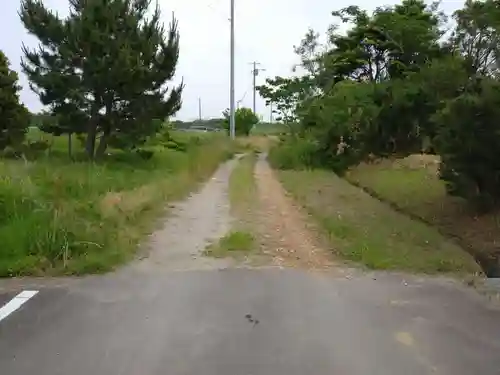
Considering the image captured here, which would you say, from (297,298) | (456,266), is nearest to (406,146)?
(456,266)

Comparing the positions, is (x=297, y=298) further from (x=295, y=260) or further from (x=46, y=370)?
(x=46, y=370)

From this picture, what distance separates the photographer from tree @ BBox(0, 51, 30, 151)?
24.7 metres

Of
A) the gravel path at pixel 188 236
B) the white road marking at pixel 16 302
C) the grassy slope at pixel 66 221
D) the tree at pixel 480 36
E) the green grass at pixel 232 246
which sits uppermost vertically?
the tree at pixel 480 36

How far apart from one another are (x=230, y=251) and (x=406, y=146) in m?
18.7

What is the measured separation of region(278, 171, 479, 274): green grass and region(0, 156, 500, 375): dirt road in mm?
540

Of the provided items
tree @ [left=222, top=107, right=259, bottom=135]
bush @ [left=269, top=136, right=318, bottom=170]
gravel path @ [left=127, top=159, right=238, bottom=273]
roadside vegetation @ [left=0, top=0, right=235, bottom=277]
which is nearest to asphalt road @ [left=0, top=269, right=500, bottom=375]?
gravel path @ [left=127, top=159, right=238, bottom=273]

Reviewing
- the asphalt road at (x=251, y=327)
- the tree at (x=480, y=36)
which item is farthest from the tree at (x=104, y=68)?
the asphalt road at (x=251, y=327)

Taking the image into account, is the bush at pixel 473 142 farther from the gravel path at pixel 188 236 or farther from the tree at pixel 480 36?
the gravel path at pixel 188 236

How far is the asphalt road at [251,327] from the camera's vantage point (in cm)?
443

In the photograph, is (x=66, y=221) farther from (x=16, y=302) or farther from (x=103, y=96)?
(x=103, y=96)

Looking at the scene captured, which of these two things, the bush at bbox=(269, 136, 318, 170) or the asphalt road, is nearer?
the asphalt road

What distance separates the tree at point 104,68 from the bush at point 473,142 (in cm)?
1505

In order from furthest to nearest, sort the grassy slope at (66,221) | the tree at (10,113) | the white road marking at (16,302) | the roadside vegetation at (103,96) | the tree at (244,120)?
1. the tree at (244,120)
2. the tree at (10,113)
3. the roadside vegetation at (103,96)
4. the grassy slope at (66,221)
5. the white road marking at (16,302)

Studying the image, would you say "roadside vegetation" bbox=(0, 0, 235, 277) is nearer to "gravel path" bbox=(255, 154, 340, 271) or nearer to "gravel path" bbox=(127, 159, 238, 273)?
"gravel path" bbox=(127, 159, 238, 273)
